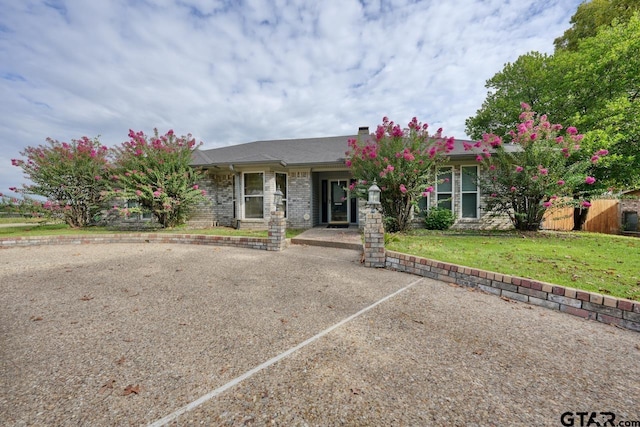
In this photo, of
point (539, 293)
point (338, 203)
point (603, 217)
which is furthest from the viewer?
point (338, 203)

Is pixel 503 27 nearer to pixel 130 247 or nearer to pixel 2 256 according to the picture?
pixel 130 247

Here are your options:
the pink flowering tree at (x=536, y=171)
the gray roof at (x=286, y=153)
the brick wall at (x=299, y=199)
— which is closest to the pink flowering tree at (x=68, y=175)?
the gray roof at (x=286, y=153)

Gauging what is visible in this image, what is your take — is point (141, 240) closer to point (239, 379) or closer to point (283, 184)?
point (283, 184)

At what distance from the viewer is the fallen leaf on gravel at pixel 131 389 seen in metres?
1.72

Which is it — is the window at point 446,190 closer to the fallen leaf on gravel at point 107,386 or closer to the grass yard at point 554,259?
the grass yard at point 554,259

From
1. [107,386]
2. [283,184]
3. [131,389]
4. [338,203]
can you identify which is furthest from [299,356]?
[338,203]

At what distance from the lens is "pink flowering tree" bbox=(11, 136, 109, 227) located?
9.55m

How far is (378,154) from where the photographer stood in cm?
808

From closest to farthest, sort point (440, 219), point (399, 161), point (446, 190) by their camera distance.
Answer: point (399, 161)
point (440, 219)
point (446, 190)

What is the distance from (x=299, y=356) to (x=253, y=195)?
361 inches

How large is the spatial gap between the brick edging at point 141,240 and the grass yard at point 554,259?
13.2 ft

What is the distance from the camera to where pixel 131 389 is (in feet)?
5.73

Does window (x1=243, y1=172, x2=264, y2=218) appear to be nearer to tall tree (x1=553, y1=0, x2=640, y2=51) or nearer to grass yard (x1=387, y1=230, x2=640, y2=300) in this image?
grass yard (x1=387, y1=230, x2=640, y2=300)

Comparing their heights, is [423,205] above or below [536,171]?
below
